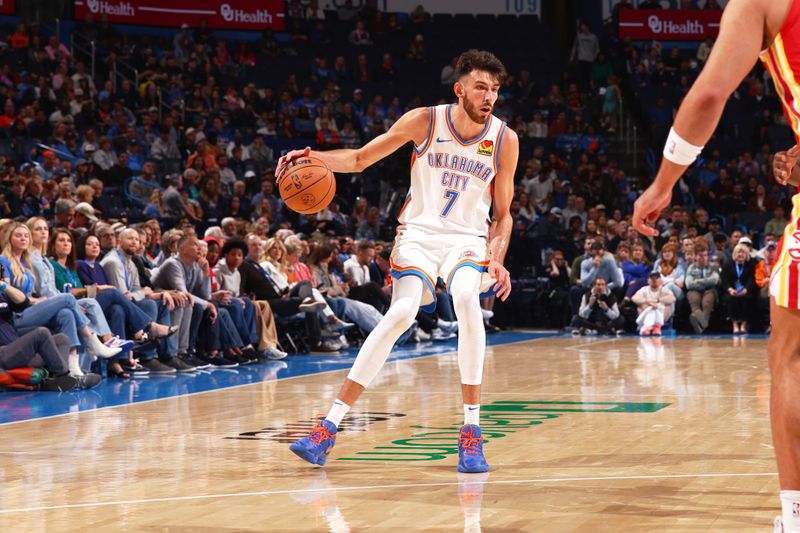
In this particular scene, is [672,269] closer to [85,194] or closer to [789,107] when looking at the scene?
[85,194]

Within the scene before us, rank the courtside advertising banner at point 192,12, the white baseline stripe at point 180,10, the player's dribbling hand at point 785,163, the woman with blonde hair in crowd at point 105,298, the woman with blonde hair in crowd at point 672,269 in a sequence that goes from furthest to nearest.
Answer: the white baseline stripe at point 180,10
the courtside advertising banner at point 192,12
the woman with blonde hair in crowd at point 672,269
the woman with blonde hair in crowd at point 105,298
the player's dribbling hand at point 785,163

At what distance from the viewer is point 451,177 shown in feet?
17.7

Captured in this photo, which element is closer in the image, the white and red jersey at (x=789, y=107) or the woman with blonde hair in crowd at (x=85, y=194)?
the white and red jersey at (x=789, y=107)

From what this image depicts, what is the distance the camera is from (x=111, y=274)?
9.55 m

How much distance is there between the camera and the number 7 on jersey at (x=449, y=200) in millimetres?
5387

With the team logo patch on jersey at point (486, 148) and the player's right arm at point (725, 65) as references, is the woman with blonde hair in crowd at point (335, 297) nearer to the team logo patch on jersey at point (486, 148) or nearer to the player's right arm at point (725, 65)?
the team logo patch on jersey at point (486, 148)

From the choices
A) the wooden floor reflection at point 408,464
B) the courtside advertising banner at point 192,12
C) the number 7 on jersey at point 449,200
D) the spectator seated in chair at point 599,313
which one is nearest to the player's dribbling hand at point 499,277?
the number 7 on jersey at point 449,200

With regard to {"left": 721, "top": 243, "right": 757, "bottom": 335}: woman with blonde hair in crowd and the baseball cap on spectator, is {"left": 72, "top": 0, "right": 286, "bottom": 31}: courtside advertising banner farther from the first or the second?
{"left": 721, "top": 243, "right": 757, "bottom": 335}: woman with blonde hair in crowd

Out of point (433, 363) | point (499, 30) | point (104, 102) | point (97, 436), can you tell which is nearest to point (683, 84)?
point (499, 30)

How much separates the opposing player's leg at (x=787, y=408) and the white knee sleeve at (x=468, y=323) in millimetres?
2382

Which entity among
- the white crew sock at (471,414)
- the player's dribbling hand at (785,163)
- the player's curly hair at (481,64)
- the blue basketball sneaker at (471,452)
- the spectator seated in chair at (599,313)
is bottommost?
the spectator seated in chair at (599,313)

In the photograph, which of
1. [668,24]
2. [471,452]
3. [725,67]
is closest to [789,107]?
[725,67]

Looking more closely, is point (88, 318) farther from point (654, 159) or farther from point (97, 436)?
point (654, 159)

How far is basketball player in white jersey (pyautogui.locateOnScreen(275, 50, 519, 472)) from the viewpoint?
5121 millimetres
